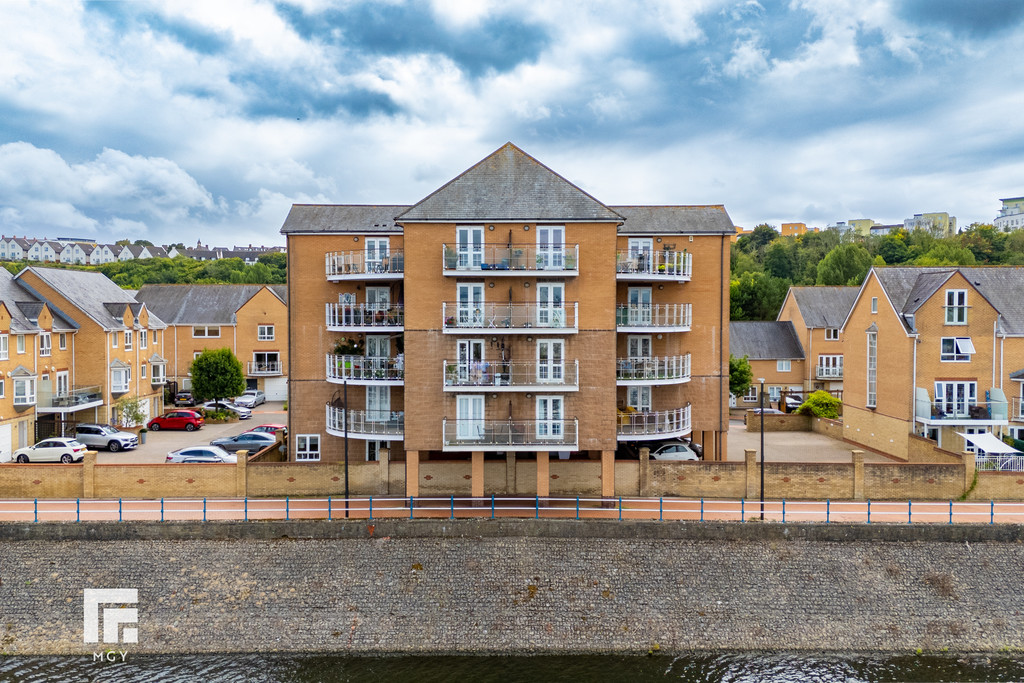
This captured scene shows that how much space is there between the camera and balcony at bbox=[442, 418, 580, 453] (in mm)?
21156

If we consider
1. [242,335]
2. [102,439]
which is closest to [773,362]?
[242,335]

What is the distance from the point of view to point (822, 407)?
37.1 m

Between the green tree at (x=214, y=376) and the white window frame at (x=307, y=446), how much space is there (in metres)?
17.4

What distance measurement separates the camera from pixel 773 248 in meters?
85.1

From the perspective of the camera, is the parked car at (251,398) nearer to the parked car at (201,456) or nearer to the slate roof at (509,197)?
the parked car at (201,456)

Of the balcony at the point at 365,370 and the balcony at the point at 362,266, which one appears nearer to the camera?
the balcony at the point at 365,370

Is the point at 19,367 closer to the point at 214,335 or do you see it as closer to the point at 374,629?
the point at 214,335

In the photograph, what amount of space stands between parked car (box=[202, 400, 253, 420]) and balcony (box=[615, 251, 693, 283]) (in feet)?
89.9

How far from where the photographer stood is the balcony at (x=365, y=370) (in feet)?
76.8

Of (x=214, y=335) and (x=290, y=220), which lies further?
(x=214, y=335)

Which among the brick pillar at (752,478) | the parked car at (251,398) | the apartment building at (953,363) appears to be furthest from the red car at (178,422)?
the apartment building at (953,363)

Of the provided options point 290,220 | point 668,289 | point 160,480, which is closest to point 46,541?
point 160,480

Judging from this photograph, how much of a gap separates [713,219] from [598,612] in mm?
15576

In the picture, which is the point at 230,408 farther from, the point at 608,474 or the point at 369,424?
the point at 608,474
